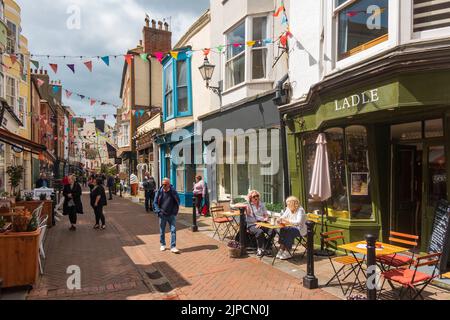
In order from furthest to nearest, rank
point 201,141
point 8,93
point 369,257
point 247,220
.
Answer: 1. point 8,93
2. point 201,141
3. point 247,220
4. point 369,257

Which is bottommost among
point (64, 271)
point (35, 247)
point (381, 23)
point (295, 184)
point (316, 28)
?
point (64, 271)

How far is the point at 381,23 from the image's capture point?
6.33 metres

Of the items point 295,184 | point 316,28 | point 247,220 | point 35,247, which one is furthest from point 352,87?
point 35,247

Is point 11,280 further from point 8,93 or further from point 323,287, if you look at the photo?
point 8,93

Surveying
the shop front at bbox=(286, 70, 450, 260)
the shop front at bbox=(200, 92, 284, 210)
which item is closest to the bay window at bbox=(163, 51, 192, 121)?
the shop front at bbox=(200, 92, 284, 210)

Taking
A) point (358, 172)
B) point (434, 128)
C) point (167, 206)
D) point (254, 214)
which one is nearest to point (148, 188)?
point (167, 206)

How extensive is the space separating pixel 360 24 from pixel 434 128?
2.46 metres

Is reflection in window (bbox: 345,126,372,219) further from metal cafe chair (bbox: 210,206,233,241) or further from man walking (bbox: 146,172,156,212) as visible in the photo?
man walking (bbox: 146,172,156,212)

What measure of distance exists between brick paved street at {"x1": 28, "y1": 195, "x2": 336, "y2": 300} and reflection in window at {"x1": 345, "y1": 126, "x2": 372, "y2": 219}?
2403mm

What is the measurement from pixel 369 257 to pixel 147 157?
21.2 metres

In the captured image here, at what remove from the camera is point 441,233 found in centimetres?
573

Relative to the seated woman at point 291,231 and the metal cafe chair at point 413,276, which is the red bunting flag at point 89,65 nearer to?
the seated woman at point 291,231

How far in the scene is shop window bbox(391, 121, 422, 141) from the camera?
6737 millimetres

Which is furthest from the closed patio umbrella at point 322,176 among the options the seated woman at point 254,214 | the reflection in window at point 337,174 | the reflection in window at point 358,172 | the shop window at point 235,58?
the shop window at point 235,58
